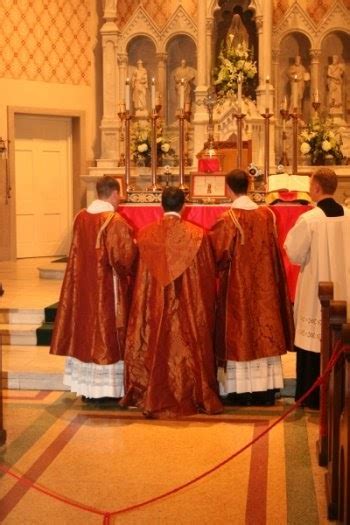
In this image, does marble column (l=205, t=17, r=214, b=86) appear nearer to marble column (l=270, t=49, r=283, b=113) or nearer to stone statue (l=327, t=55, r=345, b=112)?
marble column (l=270, t=49, r=283, b=113)

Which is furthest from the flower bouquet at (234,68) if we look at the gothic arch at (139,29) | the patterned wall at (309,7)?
the gothic arch at (139,29)

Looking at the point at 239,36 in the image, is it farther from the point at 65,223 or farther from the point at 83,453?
the point at 83,453

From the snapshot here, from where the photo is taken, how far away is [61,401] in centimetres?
657

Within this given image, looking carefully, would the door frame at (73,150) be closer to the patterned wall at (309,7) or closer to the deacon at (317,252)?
the patterned wall at (309,7)

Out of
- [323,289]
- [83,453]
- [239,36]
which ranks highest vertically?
[239,36]

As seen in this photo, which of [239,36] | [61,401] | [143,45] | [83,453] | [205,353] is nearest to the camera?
[83,453]

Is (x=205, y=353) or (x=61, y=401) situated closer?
(x=205, y=353)

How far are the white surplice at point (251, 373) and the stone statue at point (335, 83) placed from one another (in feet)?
23.5

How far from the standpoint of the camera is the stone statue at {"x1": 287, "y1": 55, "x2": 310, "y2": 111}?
12.8 meters

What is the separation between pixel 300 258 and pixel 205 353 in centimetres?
95

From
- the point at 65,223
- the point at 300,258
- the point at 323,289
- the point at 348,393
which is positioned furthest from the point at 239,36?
the point at 348,393

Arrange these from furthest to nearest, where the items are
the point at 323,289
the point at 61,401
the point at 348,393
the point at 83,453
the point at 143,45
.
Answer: the point at 143,45
the point at 61,401
the point at 83,453
the point at 323,289
the point at 348,393

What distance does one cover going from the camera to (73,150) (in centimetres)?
1409

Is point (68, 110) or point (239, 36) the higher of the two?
point (239, 36)
